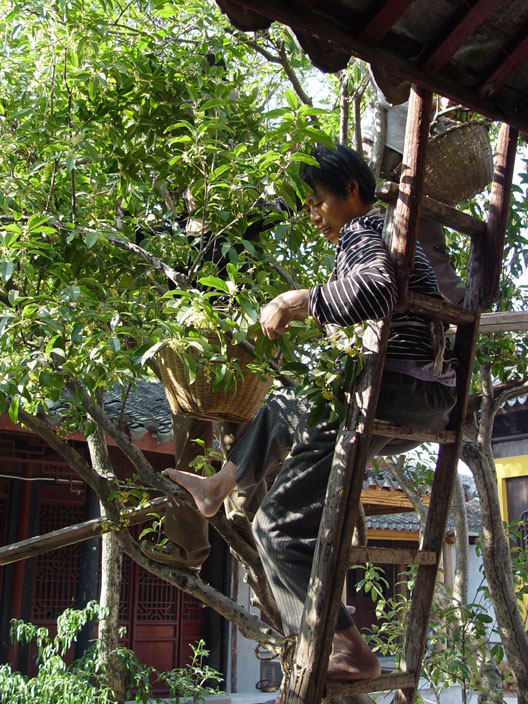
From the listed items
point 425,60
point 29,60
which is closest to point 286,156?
point 425,60

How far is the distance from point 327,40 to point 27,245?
A: 1129 mm

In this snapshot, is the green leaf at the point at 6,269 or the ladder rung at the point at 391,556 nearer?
the ladder rung at the point at 391,556

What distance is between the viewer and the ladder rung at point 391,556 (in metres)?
2.01

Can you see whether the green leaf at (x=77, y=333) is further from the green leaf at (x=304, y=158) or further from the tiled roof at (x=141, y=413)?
the tiled roof at (x=141, y=413)

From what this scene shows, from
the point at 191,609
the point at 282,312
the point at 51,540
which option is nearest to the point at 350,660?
the point at 282,312

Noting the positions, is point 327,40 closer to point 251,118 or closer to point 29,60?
point 251,118

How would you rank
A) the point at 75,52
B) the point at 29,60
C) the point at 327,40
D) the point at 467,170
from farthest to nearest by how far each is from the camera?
the point at 29,60, the point at 467,170, the point at 75,52, the point at 327,40

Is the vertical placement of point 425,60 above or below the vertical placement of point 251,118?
below

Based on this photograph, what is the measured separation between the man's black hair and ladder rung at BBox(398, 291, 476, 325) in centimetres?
45

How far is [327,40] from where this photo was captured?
1800mm

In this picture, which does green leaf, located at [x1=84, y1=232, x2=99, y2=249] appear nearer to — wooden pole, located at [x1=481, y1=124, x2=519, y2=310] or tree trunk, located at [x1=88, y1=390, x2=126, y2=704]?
wooden pole, located at [x1=481, y1=124, x2=519, y2=310]

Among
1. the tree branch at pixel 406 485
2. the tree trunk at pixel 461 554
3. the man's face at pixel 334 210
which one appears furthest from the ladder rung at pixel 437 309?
the tree branch at pixel 406 485

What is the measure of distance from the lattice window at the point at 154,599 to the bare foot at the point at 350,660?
240 inches

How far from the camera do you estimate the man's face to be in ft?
7.87
